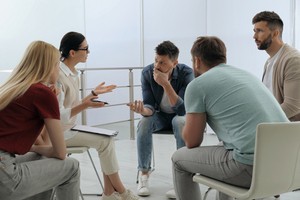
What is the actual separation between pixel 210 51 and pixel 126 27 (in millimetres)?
4515

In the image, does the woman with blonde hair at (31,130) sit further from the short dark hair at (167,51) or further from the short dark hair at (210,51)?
the short dark hair at (167,51)

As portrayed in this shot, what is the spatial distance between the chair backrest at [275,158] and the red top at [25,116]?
2.76 feet

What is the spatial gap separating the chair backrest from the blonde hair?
0.91 meters

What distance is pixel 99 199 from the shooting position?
2.61m

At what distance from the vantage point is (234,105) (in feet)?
5.49

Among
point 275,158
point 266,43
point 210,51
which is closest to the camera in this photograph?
point 275,158

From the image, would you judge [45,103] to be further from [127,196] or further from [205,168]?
[127,196]

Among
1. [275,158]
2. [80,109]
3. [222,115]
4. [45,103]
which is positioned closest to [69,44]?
[80,109]

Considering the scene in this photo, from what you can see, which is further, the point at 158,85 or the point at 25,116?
the point at 158,85

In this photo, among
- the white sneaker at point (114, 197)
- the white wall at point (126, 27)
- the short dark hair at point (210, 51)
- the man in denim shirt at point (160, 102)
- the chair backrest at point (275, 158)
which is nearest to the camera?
the chair backrest at point (275, 158)

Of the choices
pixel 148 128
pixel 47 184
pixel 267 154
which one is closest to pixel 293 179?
pixel 267 154

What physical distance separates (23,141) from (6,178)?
164mm

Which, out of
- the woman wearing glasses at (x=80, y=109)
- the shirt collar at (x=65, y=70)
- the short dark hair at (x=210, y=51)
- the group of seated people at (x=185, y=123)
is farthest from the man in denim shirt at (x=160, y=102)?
the short dark hair at (x=210, y=51)

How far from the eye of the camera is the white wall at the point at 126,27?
4957mm
